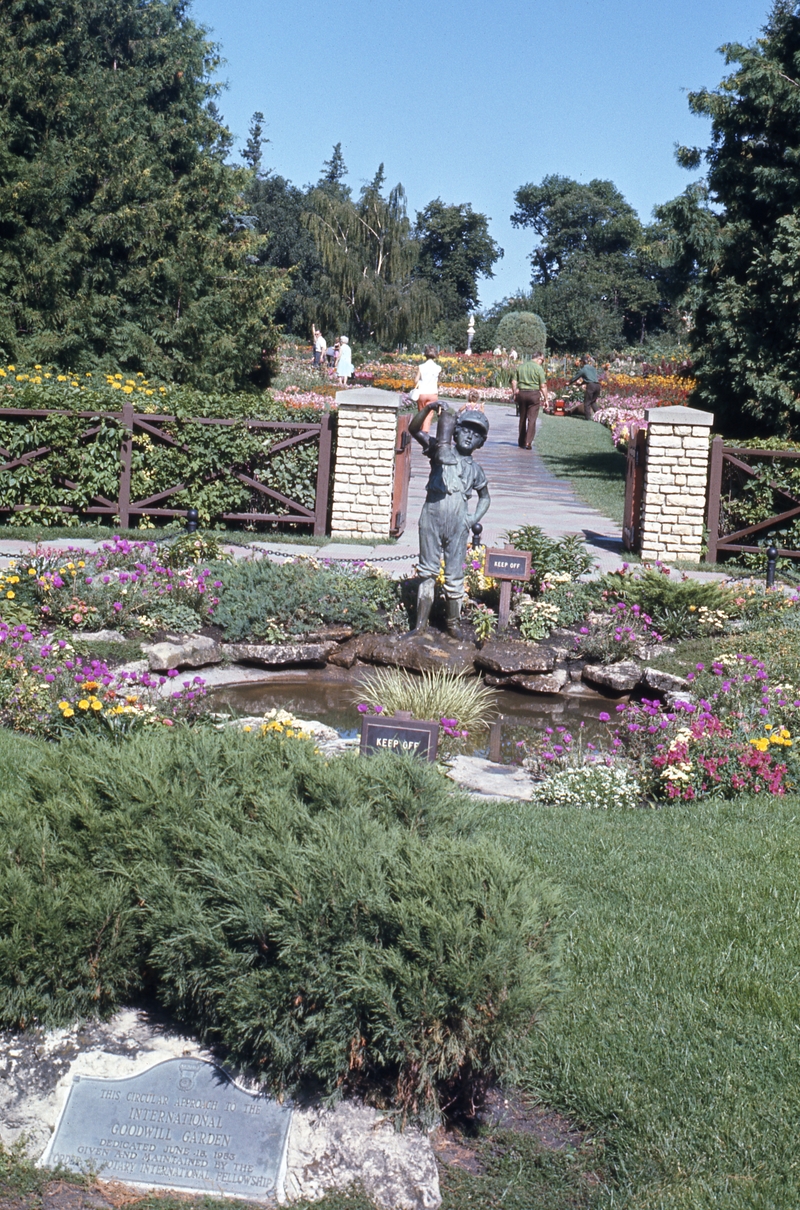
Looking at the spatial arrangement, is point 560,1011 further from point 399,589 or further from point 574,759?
point 399,589

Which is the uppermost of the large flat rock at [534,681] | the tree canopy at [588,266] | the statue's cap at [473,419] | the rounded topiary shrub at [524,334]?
the tree canopy at [588,266]

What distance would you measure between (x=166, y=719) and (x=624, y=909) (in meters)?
2.59

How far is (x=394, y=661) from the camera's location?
340 inches

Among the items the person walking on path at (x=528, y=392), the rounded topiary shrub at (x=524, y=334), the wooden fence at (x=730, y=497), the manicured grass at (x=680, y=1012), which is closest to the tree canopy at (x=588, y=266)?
the rounded topiary shrub at (x=524, y=334)

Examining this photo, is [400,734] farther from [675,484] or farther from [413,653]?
[675,484]

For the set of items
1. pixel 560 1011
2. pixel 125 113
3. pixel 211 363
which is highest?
pixel 125 113

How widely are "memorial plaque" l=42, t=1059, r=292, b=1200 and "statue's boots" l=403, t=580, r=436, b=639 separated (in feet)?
19.2

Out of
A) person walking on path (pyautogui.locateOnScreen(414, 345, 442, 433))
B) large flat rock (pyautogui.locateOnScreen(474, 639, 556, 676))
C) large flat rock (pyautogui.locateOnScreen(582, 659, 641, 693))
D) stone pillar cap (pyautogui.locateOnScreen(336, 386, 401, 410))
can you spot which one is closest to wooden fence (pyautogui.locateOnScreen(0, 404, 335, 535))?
stone pillar cap (pyautogui.locateOnScreen(336, 386, 401, 410))

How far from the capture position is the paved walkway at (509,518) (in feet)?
38.1

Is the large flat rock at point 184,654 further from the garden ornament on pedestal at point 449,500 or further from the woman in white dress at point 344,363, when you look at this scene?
the woman in white dress at point 344,363

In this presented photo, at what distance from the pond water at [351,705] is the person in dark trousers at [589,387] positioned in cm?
2098

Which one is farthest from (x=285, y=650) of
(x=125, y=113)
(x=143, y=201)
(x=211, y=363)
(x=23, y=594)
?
(x=125, y=113)

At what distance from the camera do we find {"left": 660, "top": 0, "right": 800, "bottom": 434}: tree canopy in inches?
603

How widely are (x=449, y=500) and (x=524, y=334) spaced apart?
45.6m
